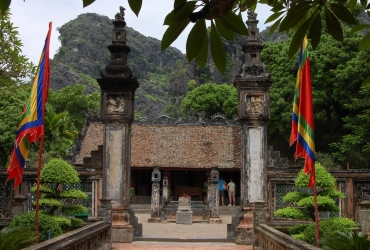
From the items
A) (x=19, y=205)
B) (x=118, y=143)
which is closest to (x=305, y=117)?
(x=118, y=143)

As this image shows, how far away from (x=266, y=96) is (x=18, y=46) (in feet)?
19.6

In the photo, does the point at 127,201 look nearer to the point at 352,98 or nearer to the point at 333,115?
the point at 352,98


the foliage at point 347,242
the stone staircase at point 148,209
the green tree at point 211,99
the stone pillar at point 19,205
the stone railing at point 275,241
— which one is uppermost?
the green tree at point 211,99

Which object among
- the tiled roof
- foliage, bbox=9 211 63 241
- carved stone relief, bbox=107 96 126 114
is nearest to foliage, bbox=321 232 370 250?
foliage, bbox=9 211 63 241

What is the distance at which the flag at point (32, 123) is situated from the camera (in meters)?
7.64

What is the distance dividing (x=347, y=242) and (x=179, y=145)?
24479 millimetres

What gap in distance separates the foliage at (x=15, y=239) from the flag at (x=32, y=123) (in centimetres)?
135

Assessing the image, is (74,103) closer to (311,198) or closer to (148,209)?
(148,209)

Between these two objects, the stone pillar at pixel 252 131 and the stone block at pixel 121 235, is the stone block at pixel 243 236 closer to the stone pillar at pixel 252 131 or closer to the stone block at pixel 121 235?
the stone pillar at pixel 252 131

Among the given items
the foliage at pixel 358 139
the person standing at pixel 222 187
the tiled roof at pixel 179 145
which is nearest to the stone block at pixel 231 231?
the foliage at pixel 358 139

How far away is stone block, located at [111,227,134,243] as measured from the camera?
446 inches

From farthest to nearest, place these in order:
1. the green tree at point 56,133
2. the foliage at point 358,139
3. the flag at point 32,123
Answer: the green tree at point 56,133 < the foliage at point 358,139 < the flag at point 32,123

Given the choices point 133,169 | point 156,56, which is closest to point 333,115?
point 133,169

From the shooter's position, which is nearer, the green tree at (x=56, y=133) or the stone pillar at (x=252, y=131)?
the stone pillar at (x=252, y=131)
